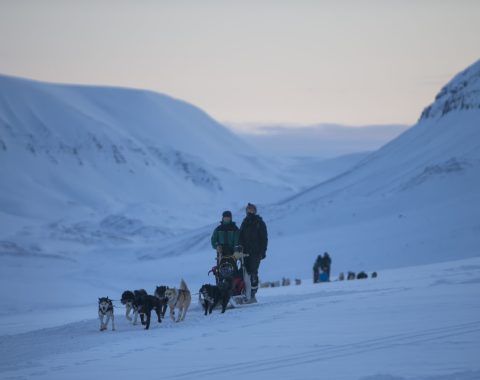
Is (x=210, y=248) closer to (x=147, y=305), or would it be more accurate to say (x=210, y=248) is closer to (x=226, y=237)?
(x=226, y=237)

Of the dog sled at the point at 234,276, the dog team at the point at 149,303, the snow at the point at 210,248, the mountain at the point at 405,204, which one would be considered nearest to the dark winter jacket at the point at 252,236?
the dog sled at the point at 234,276

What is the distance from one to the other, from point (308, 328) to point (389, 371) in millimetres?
3345

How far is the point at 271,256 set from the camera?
5038 centimetres

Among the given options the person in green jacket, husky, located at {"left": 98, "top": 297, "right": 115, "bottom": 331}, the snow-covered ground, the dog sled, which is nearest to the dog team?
husky, located at {"left": 98, "top": 297, "right": 115, "bottom": 331}

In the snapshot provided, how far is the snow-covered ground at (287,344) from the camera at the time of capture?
843 cm

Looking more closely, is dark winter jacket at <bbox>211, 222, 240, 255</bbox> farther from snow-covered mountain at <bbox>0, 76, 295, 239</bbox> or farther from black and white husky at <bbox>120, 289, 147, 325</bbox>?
snow-covered mountain at <bbox>0, 76, 295, 239</bbox>

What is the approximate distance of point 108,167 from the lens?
150750mm

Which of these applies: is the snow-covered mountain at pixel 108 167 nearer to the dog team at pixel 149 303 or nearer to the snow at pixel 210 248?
the snow at pixel 210 248

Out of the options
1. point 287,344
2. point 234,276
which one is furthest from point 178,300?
point 287,344

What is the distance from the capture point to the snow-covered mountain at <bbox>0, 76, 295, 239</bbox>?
395 feet

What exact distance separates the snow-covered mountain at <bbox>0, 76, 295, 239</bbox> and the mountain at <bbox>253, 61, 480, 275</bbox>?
104ft

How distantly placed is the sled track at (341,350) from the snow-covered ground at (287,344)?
12mm

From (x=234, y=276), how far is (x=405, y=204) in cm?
4336

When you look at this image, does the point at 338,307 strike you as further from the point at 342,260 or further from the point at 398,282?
the point at 342,260
